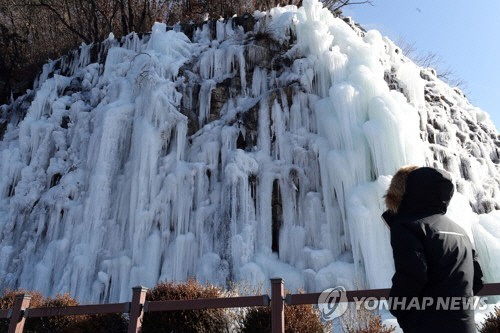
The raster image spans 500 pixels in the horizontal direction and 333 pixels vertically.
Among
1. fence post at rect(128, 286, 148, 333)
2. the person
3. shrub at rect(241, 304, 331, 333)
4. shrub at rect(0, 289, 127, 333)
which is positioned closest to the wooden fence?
fence post at rect(128, 286, 148, 333)

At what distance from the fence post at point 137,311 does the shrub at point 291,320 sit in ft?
3.26

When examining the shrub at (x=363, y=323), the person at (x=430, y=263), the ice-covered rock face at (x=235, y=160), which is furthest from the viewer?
the ice-covered rock face at (x=235, y=160)

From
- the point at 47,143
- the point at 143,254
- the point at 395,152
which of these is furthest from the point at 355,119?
the point at 47,143

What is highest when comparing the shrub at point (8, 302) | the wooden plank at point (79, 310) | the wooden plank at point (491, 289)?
the shrub at point (8, 302)

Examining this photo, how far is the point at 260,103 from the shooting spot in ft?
31.6

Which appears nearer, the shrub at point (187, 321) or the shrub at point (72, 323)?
the shrub at point (187, 321)

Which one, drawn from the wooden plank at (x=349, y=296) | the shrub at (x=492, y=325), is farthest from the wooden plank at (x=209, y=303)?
the shrub at (x=492, y=325)

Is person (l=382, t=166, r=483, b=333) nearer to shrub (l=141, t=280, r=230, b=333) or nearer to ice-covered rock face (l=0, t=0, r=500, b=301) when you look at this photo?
shrub (l=141, t=280, r=230, b=333)

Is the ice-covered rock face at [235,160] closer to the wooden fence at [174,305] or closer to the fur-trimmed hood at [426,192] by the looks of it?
the wooden fence at [174,305]

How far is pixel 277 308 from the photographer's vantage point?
14.1ft

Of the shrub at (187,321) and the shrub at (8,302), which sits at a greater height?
the shrub at (8,302)

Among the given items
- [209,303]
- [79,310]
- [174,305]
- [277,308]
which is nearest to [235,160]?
[79,310]

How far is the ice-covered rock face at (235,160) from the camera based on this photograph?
7.95 meters

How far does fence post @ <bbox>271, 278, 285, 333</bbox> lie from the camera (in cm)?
425
